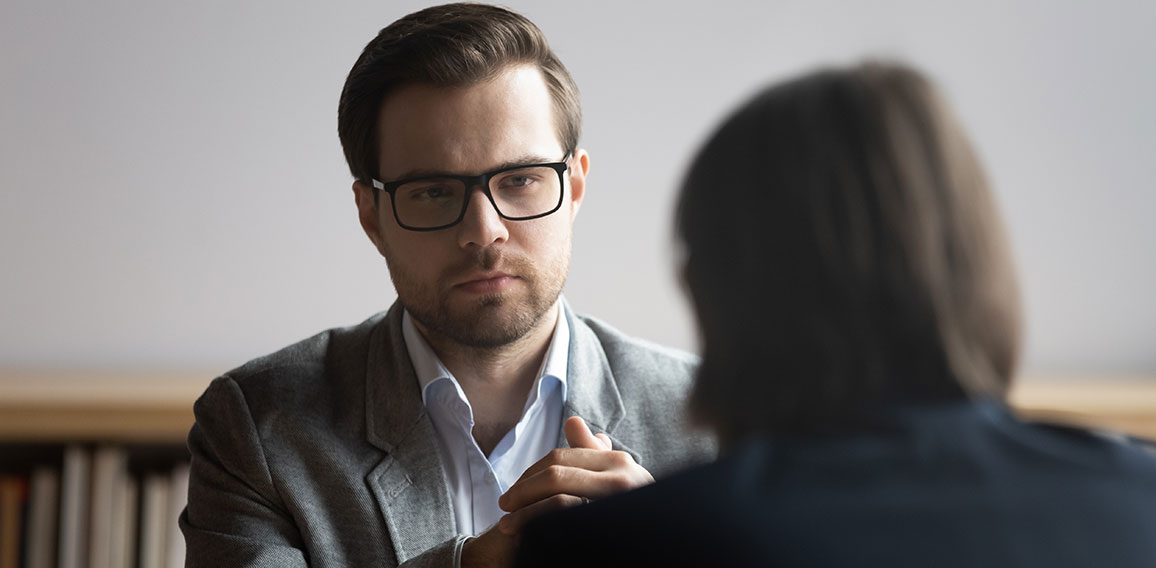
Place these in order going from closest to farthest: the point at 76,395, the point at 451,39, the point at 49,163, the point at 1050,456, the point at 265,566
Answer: the point at 1050,456 → the point at 265,566 → the point at 451,39 → the point at 76,395 → the point at 49,163

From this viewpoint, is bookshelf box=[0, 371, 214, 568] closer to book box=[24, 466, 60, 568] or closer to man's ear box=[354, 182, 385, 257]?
book box=[24, 466, 60, 568]

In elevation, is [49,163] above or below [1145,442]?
above

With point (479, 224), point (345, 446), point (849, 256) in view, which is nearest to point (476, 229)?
point (479, 224)

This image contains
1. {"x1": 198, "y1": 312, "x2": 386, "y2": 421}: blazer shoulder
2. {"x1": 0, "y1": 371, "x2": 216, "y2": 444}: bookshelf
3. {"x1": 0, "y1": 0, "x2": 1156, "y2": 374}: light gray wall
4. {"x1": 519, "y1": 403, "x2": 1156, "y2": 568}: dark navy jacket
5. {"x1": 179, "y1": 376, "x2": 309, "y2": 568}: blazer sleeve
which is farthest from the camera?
{"x1": 0, "y1": 0, "x2": 1156, "y2": 374}: light gray wall

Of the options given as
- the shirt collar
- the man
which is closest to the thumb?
the man

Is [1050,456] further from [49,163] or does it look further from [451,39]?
[49,163]

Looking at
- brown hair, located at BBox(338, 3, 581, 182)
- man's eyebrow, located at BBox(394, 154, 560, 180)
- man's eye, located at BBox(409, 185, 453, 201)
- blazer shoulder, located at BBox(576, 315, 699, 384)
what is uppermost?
brown hair, located at BBox(338, 3, 581, 182)

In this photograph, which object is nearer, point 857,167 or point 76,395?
point 857,167

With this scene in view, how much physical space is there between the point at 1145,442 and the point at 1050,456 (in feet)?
0.71

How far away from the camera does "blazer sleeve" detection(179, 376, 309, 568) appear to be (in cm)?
140

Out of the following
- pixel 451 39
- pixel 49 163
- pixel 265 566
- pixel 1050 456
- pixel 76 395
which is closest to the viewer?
pixel 1050 456

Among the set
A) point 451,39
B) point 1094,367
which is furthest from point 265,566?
point 1094,367

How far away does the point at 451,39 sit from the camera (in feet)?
4.87

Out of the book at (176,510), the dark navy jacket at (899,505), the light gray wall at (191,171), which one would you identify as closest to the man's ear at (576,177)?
the dark navy jacket at (899,505)
